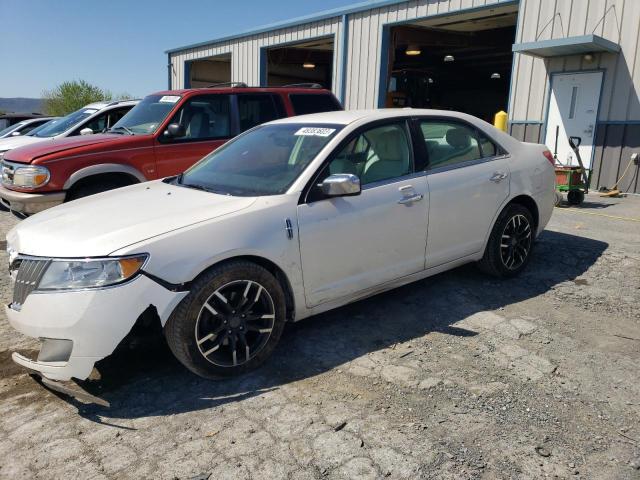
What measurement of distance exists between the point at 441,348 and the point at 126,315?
210 cm

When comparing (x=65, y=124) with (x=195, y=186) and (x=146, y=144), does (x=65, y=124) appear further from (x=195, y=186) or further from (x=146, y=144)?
(x=195, y=186)

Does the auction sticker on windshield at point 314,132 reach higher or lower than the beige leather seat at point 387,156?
higher

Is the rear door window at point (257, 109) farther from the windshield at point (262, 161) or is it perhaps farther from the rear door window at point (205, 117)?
the windshield at point (262, 161)

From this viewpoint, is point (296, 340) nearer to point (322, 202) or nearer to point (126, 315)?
point (322, 202)

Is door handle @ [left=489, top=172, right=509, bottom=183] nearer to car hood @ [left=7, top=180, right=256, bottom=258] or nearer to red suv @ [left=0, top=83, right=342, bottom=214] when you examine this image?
car hood @ [left=7, top=180, right=256, bottom=258]

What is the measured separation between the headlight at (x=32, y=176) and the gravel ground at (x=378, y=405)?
2.34m

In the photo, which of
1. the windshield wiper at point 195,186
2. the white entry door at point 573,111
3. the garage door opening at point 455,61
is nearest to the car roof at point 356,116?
the windshield wiper at point 195,186

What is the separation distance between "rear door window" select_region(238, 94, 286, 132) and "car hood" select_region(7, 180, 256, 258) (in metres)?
3.75

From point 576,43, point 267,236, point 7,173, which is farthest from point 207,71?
point 267,236

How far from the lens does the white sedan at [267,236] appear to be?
2.97m

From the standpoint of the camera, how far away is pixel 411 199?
4105 millimetres

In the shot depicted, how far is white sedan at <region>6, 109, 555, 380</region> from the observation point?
297 centimetres

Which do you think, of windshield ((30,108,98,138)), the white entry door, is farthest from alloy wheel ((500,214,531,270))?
windshield ((30,108,98,138))

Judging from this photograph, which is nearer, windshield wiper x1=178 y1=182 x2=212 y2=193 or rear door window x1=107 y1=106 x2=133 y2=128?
windshield wiper x1=178 y1=182 x2=212 y2=193
